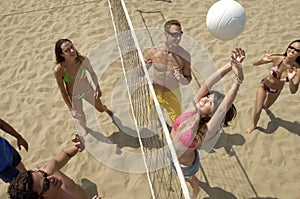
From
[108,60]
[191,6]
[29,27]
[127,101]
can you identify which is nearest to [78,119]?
[127,101]

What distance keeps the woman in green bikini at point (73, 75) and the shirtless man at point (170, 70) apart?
0.86 m

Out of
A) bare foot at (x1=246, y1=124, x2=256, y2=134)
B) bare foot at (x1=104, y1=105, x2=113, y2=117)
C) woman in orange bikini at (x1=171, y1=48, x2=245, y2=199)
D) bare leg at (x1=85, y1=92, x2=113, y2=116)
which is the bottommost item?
bare foot at (x1=246, y1=124, x2=256, y2=134)

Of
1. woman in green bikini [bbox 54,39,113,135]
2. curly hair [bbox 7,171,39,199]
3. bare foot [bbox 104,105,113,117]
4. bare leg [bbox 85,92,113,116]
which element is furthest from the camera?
bare foot [bbox 104,105,113,117]

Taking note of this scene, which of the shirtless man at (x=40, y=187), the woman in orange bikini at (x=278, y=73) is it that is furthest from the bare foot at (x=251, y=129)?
the shirtless man at (x=40, y=187)

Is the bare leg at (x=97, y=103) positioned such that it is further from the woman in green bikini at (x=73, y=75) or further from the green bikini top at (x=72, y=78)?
the green bikini top at (x=72, y=78)

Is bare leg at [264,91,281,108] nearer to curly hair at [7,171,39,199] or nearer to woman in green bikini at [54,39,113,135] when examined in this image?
woman in green bikini at [54,39,113,135]

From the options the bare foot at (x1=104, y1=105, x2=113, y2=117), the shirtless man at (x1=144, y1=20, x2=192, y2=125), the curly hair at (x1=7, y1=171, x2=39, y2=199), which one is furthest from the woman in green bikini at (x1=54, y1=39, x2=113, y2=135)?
the curly hair at (x1=7, y1=171, x2=39, y2=199)

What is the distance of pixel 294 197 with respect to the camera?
4066 mm

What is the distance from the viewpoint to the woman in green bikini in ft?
13.4

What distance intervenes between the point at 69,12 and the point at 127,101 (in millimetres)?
3800

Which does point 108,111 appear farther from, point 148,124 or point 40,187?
point 40,187

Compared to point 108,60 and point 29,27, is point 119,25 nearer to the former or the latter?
point 108,60

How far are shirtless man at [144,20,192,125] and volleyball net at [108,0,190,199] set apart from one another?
17cm

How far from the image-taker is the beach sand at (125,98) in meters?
4.35
